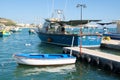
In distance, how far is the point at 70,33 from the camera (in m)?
39.2

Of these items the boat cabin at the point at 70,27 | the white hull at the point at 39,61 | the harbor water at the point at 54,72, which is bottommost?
the harbor water at the point at 54,72

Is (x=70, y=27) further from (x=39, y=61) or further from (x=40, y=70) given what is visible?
(x=40, y=70)

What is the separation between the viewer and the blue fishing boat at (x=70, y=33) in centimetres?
3681

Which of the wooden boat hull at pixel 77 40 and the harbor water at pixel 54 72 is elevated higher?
the wooden boat hull at pixel 77 40

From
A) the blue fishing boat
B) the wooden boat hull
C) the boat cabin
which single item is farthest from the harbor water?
the boat cabin

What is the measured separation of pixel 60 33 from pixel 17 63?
17193 millimetres

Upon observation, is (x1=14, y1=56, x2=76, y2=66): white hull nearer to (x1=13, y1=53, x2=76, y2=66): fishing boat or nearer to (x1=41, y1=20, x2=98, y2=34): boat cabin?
(x1=13, y1=53, x2=76, y2=66): fishing boat

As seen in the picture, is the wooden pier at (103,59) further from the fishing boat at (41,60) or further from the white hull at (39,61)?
the white hull at (39,61)

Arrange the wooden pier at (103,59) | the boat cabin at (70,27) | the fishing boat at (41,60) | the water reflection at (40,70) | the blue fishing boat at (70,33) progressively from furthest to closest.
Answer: the boat cabin at (70,27) < the blue fishing boat at (70,33) < the fishing boat at (41,60) < the wooden pier at (103,59) < the water reflection at (40,70)

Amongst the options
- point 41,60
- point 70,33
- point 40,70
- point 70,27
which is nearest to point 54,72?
point 40,70

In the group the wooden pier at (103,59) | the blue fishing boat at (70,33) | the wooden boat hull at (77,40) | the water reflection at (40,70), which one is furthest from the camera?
the blue fishing boat at (70,33)

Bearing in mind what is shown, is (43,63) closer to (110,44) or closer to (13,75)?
(13,75)

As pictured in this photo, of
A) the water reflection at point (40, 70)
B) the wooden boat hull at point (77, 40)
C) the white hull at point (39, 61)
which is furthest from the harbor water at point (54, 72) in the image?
the wooden boat hull at point (77, 40)

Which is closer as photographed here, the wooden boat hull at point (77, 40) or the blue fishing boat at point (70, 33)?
the wooden boat hull at point (77, 40)
